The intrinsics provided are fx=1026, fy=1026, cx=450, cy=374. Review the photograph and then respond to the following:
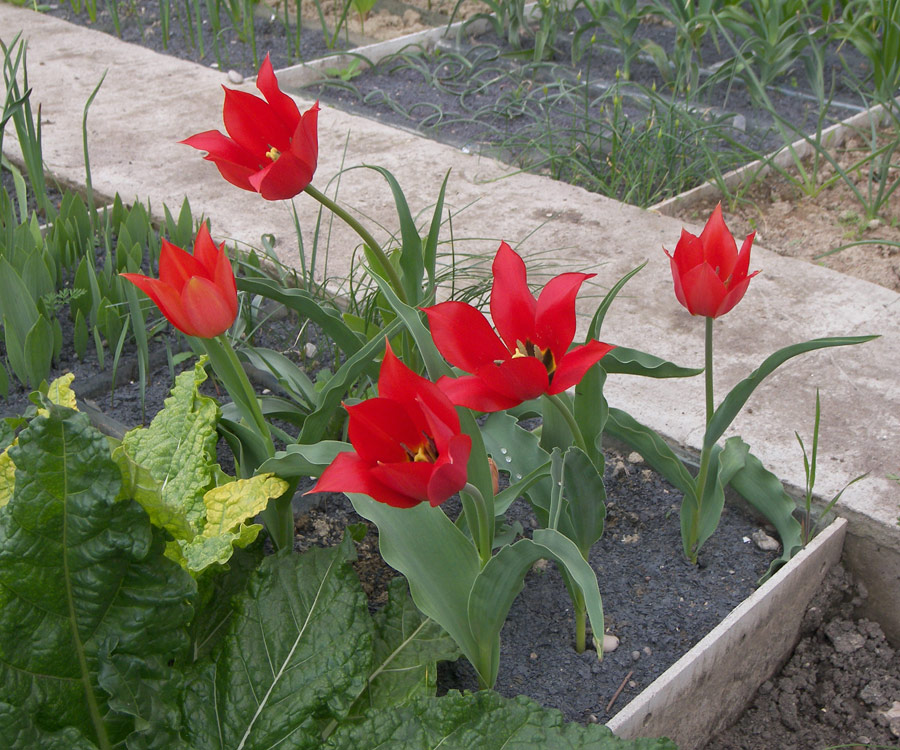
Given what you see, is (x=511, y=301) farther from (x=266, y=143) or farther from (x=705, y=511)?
(x=705, y=511)

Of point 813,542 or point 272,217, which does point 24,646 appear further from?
point 272,217

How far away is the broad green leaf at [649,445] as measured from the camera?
5.55ft

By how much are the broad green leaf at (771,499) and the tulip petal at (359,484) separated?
95 centimetres

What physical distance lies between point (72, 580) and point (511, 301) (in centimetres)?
64

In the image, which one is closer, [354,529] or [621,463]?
[354,529]

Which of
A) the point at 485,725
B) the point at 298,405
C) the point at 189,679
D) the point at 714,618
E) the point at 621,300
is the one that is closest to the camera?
the point at 485,725

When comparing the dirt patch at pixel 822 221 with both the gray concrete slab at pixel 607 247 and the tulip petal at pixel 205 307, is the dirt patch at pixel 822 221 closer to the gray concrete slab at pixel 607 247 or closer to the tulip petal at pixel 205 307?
the gray concrete slab at pixel 607 247

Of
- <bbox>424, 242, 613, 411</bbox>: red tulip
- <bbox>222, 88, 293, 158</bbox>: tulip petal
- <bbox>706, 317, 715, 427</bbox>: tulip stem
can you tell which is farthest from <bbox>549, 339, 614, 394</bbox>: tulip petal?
<bbox>222, 88, 293, 158</bbox>: tulip petal

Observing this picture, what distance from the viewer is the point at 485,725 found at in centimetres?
122

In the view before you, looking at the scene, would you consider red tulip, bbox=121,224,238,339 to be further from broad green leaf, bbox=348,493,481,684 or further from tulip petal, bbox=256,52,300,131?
broad green leaf, bbox=348,493,481,684

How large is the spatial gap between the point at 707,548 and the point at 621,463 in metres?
0.27

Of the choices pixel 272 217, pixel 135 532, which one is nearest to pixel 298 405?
pixel 135 532

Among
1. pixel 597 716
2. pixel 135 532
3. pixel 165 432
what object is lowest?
pixel 597 716

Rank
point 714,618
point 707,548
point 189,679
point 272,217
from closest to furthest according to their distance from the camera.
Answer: point 189,679 → point 714,618 → point 707,548 → point 272,217
